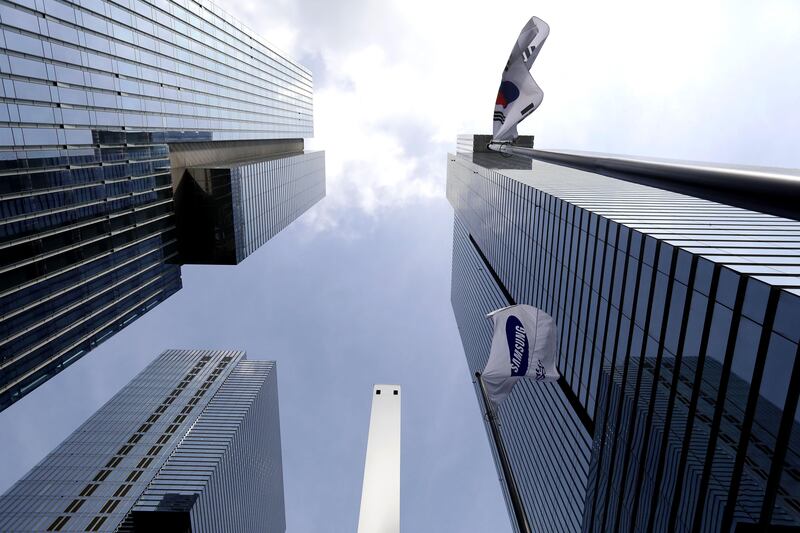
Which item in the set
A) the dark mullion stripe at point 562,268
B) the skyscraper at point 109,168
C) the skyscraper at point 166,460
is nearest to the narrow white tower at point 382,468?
the dark mullion stripe at point 562,268

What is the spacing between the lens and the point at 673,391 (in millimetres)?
22328

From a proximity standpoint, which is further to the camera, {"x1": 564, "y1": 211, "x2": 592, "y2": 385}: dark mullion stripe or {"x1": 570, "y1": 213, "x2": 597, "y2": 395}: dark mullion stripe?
{"x1": 564, "y1": 211, "x2": 592, "y2": 385}: dark mullion stripe

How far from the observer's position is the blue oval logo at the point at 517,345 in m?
16.8

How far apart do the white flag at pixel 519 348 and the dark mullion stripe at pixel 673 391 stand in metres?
8.60

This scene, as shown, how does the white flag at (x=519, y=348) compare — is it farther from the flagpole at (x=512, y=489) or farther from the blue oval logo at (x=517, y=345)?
the flagpole at (x=512, y=489)

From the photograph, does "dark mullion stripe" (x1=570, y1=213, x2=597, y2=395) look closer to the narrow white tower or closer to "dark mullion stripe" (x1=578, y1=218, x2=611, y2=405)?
"dark mullion stripe" (x1=578, y1=218, x2=611, y2=405)

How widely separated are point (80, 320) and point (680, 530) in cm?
4834

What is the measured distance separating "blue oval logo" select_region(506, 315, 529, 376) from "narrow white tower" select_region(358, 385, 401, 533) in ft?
23.1

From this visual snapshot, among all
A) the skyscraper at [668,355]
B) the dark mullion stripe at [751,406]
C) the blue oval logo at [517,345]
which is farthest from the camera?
the blue oval logo at [517,345]

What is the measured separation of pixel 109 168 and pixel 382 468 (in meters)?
48.8

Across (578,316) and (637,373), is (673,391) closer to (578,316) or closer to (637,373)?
(637,373)

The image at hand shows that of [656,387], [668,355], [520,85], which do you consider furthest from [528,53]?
[656,387]

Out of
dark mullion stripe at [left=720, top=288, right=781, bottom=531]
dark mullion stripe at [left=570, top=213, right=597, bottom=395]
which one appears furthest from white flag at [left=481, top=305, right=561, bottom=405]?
dark mullion stripe at [left=570, top=213, right=597, bottom=395]

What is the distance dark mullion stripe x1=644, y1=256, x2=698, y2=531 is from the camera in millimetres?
21156
